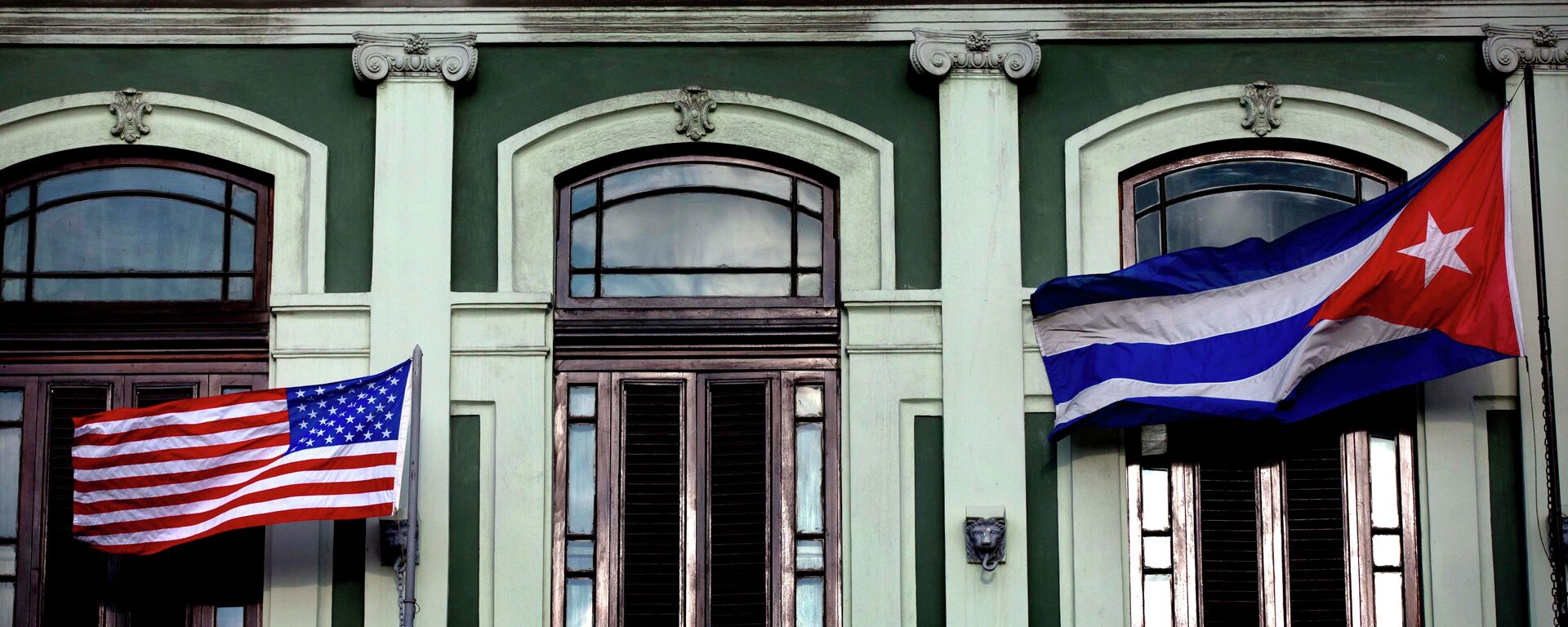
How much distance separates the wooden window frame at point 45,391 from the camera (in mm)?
11570

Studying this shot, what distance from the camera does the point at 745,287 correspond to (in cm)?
1198

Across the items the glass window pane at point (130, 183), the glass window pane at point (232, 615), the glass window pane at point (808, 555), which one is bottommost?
the glass window pane at point (232, 615)

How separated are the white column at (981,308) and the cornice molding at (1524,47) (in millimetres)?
3064

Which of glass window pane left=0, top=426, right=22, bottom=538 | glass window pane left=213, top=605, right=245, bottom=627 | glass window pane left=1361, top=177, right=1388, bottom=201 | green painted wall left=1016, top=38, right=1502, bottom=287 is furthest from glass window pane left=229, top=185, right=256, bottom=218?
glass window pane left=1361, top=177, right=1388, bottom=201

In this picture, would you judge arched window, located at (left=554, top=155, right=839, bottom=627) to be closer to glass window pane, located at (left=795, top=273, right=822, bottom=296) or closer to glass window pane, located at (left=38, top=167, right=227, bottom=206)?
glass window pane, located at (left=795, top=273, right=822, bottom=296)

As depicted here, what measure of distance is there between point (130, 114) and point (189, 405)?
2319 mm

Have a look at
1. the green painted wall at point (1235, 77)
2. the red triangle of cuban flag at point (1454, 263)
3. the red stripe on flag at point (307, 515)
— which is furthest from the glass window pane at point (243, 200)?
the red triangle of cuban flag at point (1454, 263)

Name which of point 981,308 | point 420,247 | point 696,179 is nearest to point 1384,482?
point 981,308

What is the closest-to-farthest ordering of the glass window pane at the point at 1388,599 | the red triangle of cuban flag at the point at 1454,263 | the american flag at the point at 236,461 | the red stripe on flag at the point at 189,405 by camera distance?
the red triangle of cuban flag at the point at 1454,263, the american flag at the point at 236,461, the red stripe on flag at the point at 189,405, the glass window pane at the point at 1388,599

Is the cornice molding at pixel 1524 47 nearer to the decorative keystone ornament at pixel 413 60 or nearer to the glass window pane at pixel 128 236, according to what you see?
the decorative keystone ornament at pixel 413 60

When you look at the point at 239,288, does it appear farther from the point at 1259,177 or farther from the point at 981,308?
the point at 1259,177

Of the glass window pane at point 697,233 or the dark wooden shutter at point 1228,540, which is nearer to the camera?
the dark wooden shutter at point 1228,540

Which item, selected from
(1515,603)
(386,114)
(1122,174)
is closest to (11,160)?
Result: (386,114)

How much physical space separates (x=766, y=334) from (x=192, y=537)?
12.7ft
